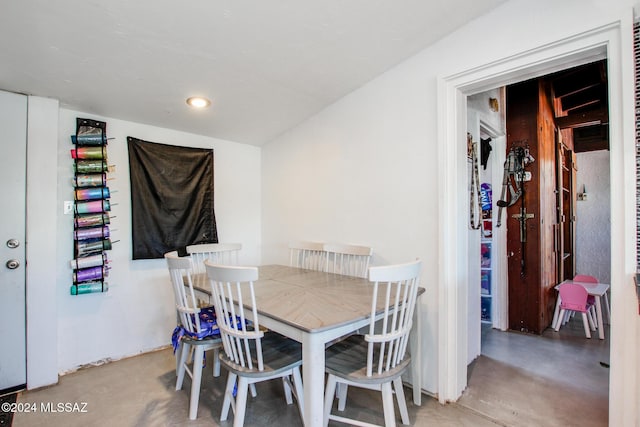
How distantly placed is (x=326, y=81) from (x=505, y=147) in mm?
2190

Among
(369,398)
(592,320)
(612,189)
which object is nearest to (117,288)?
(369,398)

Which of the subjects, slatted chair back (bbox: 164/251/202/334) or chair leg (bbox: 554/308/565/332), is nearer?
slatted chair back (bbox: 164/251/202/334)

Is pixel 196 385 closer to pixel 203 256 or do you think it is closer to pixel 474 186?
pixel 203 256

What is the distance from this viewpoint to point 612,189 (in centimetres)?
139

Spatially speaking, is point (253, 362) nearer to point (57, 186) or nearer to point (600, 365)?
point (57, 186)

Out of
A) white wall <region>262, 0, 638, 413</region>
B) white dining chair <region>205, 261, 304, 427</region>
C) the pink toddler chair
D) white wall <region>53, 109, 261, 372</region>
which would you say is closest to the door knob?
white wall <region>53, 109, 261, 372</region>

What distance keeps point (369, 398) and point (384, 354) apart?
664mm

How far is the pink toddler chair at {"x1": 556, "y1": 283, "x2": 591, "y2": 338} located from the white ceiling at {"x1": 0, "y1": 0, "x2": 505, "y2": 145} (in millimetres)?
2751

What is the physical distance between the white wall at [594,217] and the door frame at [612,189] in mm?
3567

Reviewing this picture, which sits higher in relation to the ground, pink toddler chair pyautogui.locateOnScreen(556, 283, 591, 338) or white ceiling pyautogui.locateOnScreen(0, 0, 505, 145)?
white ceiling pyautogui.locateOnScreen(0, 0, 505, 145)

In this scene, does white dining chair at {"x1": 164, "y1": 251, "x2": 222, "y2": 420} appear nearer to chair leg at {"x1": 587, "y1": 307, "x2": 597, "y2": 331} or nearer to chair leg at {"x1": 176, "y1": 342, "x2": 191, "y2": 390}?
chair leg at {"x1": 176, "y1": 342, "x2": 191, "y2": 390}

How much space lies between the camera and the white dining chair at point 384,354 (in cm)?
138

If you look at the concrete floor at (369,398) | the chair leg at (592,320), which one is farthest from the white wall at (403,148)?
the chair leg at (592,320)

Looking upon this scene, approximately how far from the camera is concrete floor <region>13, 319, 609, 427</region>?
1783mm
